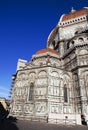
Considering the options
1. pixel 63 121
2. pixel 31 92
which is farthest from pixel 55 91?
pixel 63 121

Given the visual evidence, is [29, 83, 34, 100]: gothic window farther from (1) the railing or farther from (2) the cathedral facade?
(1) the railing

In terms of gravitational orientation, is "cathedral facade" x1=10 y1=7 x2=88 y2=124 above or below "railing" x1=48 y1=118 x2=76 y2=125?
above

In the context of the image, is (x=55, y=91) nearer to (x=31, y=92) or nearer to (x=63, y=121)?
(x=31, y=92)

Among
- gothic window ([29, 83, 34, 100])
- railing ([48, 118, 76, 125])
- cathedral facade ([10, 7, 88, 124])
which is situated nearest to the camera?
railing ([48, 118, 76, 125])

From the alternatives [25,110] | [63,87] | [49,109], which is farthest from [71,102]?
[25,110]

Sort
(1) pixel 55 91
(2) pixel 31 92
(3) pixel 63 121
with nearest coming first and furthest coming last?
(3) pixel 63 121, (1) pixel 55 91, (2) pixel 31 92

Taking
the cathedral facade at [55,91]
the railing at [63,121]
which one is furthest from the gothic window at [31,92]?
the railing at [63,121]

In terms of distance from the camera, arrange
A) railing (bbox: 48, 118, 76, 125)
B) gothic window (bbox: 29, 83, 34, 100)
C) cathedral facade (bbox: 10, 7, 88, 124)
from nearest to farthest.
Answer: railing (bbox: 48, 118, 76, 125) < cathedral facade (bbox: 10, 7, 88, 124) < gothic window (bbox: 29, 83, 34, 100)

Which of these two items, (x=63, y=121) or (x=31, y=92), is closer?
(x=63, y=121)

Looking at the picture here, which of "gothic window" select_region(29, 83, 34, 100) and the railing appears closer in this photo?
the railing

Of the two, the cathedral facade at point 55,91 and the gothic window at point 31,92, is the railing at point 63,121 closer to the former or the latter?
the cathedral facade at point 55,91

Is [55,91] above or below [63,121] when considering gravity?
above

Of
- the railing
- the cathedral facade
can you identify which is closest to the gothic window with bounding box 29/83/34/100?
the cathedral facade

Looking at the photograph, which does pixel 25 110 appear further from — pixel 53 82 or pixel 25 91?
pixel 53 82
